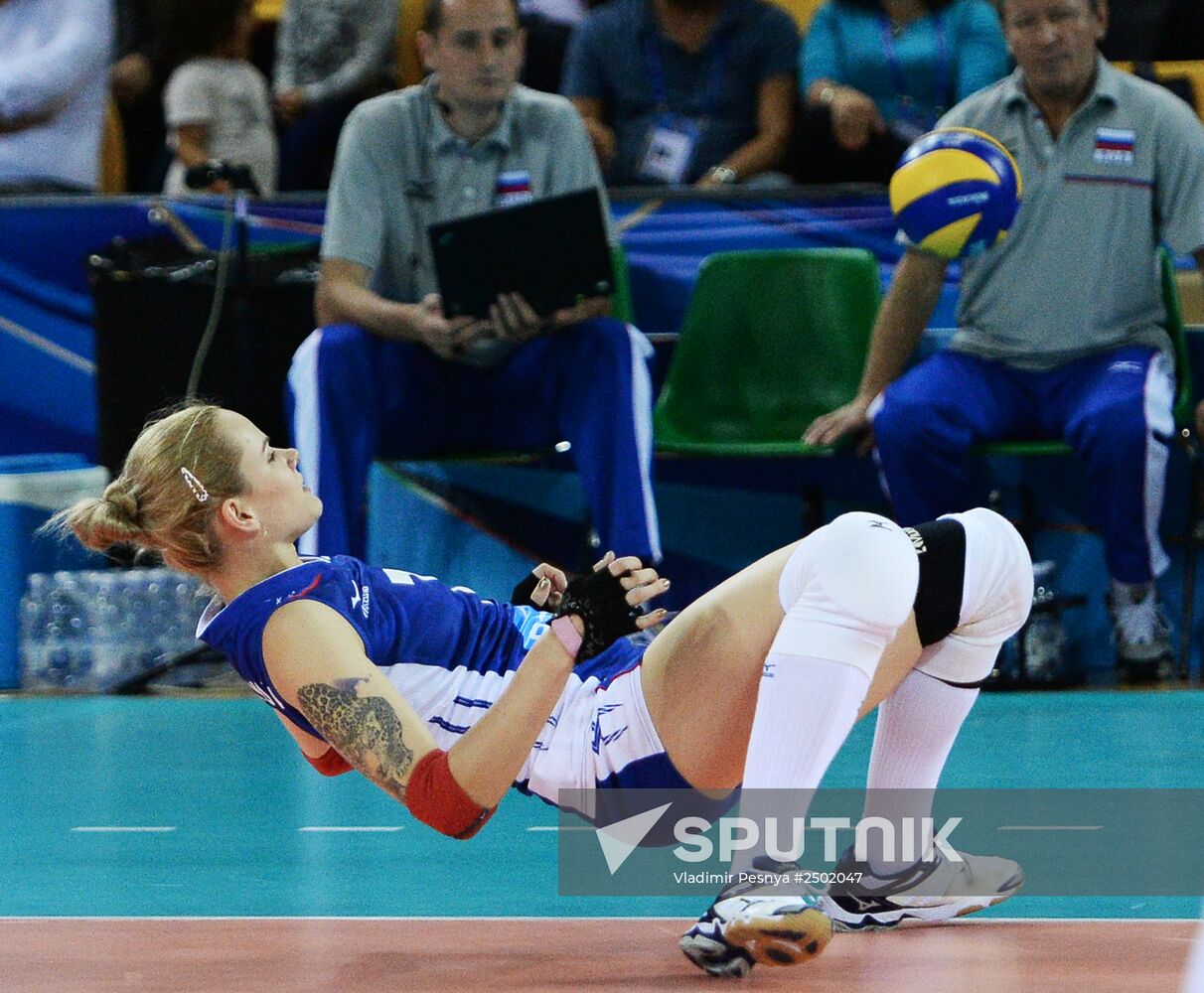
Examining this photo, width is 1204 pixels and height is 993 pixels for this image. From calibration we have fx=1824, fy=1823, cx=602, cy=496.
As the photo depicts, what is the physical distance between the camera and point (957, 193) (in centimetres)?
466

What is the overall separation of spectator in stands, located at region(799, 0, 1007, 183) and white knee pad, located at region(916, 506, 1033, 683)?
3.36 m

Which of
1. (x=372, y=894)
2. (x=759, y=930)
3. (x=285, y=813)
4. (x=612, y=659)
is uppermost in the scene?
(x=612, y=659)

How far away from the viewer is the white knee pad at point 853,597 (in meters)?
2.23

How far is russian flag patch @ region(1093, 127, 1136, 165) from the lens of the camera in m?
4.92

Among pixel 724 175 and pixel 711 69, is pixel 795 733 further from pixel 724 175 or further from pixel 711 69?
pixel 711 69

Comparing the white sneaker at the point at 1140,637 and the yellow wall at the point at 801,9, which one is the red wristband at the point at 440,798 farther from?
the yellow wall at the point at 801,9

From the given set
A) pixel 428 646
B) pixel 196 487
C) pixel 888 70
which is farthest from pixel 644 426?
pixel 196 487

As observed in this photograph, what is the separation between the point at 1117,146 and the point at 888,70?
0.97 m

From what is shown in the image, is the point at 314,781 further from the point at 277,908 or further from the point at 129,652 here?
the point at 129,652

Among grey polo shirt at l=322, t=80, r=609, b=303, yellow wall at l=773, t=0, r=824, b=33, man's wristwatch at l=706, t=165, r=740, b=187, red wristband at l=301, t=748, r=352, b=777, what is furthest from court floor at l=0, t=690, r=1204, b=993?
yellow wall at l=773, t=0, r=824, b=33

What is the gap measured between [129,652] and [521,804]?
1947mm

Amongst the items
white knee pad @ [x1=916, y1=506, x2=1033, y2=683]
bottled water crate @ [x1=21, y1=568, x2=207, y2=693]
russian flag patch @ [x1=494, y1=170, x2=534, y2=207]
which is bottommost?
bottled water crate @ [x1=21, y1=568, x2=207, y2=693]

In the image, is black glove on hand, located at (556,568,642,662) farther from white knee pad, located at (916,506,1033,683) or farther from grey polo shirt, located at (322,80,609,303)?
grey polo shirt, located at (322,80,609,303)

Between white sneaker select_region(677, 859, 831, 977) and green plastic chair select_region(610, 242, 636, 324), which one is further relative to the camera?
green plastic chair select_region(610, 242, 636, 324)
